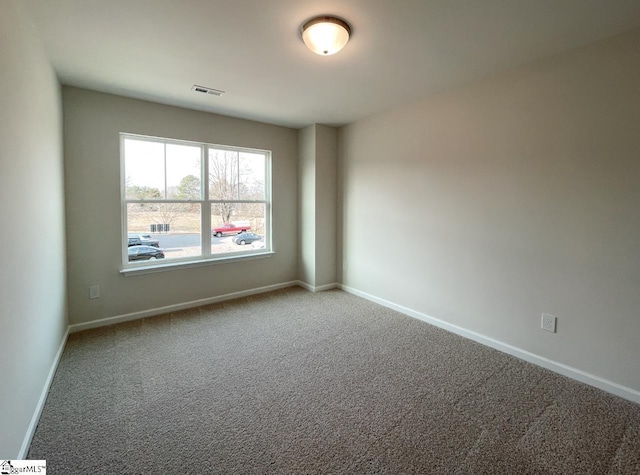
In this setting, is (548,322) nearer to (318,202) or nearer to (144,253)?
(318,202)

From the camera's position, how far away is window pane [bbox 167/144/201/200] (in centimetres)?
376

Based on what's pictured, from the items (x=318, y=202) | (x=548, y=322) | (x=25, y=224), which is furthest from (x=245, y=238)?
(x=548, y=322)

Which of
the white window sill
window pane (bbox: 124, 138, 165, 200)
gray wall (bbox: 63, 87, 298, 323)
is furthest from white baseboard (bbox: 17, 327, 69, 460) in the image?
window pane (bbox: 124, 138, 165, 200)

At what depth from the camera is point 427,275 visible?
11.3 ft

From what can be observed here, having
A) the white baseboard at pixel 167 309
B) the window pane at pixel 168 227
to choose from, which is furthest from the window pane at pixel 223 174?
the white baseboard at pixel 167 309

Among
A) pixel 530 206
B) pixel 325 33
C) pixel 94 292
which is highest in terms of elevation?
pixel 325 33

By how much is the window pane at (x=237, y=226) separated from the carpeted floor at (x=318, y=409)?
4.82ft

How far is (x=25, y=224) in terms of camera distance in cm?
178

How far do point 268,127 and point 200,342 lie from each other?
2989 mm

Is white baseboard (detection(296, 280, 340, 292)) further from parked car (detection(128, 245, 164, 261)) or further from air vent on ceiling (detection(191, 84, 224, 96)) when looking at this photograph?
air vent on ceiling (detection(191, 84, 224, 96))

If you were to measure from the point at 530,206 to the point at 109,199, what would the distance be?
4069 millimetres

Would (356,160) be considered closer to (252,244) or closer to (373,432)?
(252,244)

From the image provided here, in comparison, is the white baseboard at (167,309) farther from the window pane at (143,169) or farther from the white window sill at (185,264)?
the window pane at (143,169)

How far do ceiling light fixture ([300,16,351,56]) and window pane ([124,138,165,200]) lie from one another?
240cm
